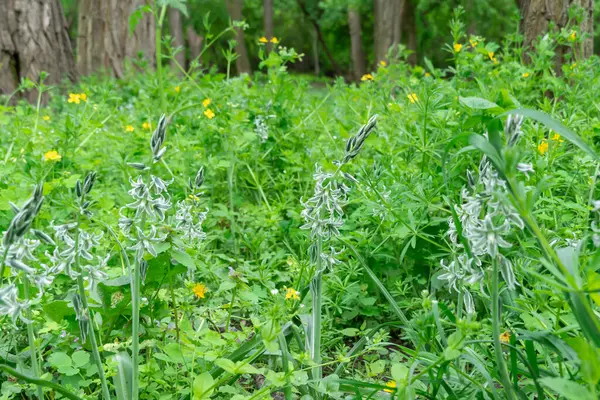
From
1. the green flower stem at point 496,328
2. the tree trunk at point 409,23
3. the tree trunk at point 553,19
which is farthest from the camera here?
the tree trunk at point 409,23

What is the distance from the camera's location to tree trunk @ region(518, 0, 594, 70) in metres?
4.39

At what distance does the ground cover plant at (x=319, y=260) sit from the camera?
1.33 metres

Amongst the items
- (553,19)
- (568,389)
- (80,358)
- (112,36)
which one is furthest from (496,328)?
(112,36)

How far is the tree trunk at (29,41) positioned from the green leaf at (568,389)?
279 inches

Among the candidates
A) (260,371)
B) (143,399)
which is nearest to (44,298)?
(143,399)

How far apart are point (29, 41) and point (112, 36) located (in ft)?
4.70

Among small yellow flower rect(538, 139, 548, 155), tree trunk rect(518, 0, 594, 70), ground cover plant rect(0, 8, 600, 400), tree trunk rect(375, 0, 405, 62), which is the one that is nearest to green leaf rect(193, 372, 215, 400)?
ground cover plant rect(0, 8, 600, 400)

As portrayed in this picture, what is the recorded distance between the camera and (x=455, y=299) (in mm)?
2400

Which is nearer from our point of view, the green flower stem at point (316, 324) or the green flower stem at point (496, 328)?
the green flower stem at point (496, 328)

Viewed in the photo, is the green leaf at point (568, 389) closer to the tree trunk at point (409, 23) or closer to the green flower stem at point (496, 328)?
the green flower stem at point (496, 328)

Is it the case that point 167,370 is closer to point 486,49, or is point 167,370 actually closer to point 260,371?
point 260,371

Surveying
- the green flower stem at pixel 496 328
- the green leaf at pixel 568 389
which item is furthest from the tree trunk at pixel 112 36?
the green leaf at pixel 568 389

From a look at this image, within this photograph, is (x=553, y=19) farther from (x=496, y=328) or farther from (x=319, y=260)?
(x=496, y=328)

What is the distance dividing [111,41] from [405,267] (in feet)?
23.2
